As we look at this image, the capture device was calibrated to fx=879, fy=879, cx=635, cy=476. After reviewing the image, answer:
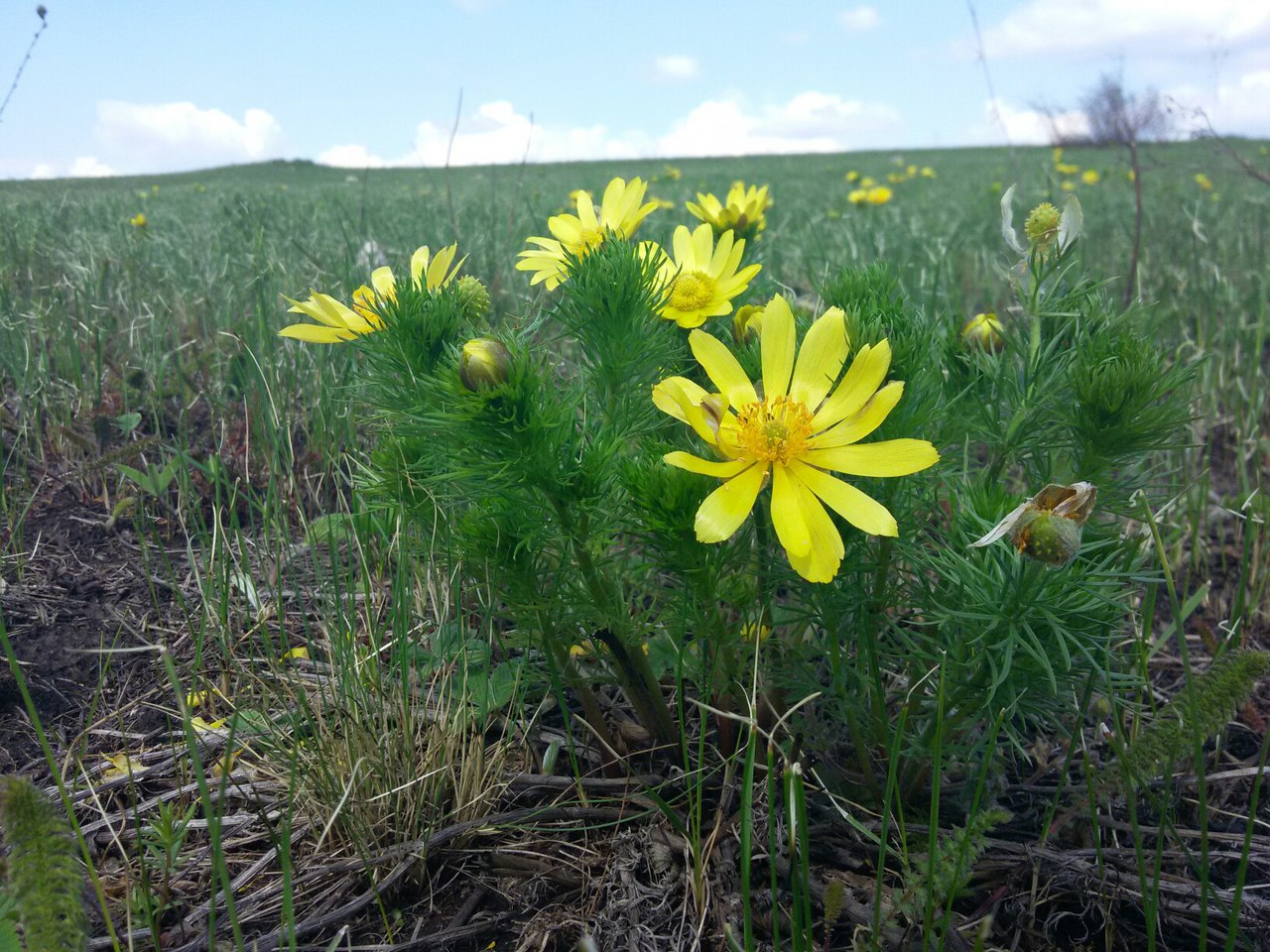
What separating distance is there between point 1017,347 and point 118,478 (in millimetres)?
2150

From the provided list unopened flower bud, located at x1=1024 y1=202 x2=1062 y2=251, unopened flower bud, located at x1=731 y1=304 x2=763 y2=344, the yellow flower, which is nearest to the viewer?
unopened flower bud, located at x1=1024 y1=202 x2=1062 y2=251

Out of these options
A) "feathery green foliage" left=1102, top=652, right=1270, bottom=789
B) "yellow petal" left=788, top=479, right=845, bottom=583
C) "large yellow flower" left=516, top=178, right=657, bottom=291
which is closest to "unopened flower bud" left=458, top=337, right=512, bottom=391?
"yellow petal" left=788, top=479, right=845, bottom=583

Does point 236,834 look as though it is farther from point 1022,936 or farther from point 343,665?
point 1022,936

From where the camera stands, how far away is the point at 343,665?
4.27 feet

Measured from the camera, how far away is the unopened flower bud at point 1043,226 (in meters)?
1.26

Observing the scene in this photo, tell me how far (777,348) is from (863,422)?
0.49 ft

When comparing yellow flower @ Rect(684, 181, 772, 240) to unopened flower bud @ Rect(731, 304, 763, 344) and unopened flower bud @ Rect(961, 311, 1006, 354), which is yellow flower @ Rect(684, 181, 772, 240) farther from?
unopened flower bud @ Rect(961, 311, 1006, 354)

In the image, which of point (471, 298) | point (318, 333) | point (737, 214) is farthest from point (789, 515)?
point (737, 214)

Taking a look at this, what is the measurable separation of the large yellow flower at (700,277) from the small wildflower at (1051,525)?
54 centimetres

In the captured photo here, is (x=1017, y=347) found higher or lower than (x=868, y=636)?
higher

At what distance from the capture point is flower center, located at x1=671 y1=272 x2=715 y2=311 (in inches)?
53.3

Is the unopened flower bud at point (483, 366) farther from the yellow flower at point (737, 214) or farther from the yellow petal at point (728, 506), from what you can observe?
the yellow flower at point (737, 214)

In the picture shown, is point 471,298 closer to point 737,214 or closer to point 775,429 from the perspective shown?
point 775,429

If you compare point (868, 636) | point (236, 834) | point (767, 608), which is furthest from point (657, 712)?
point (236, 834)
